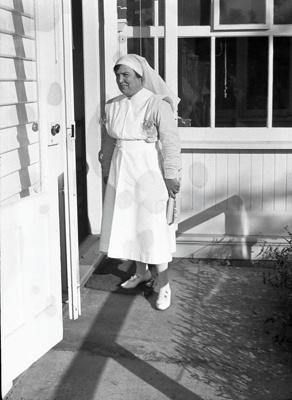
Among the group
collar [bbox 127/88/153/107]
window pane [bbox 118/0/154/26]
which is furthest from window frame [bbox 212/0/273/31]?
collar [bbox 127/88/153/107]

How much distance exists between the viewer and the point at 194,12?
5824 mm

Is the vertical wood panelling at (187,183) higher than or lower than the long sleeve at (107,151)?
lower

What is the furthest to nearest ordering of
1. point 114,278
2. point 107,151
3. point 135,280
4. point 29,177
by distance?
point 114,278, point 135,280, point 107,151, point 29,177

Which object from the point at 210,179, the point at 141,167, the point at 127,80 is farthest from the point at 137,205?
the point at 210,179

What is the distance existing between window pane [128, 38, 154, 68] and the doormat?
5.58 ft

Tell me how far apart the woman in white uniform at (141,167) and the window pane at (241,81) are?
1.04 metres

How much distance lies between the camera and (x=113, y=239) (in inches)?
193

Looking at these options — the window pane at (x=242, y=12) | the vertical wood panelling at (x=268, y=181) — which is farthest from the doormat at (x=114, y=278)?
the window pane at (x=242, y=12)

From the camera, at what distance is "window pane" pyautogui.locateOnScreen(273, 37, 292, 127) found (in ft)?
19.1

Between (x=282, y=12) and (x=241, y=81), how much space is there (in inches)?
25.5

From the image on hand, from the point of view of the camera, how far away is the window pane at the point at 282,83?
5.82 m

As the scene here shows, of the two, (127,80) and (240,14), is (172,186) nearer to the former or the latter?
(127,80)

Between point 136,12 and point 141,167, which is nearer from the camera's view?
point 141,167

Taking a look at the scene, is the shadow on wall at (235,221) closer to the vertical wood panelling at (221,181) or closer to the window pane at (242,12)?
the vertical wood panelling at (221,181)
